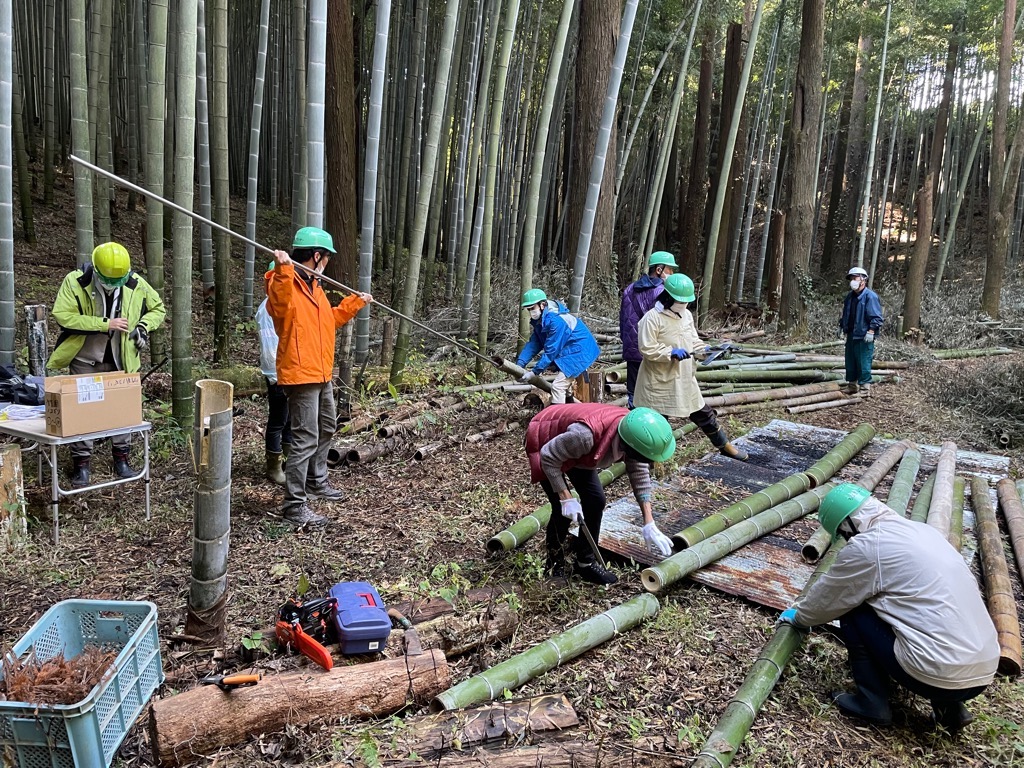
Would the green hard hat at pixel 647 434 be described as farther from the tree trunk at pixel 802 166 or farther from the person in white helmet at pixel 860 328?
the tree trunk at pixel 802 166

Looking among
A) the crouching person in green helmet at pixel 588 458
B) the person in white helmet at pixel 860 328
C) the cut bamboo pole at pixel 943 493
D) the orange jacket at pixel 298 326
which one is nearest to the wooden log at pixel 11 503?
the orange jacket at pixel 298 326

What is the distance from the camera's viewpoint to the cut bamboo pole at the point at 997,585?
2.72 metres

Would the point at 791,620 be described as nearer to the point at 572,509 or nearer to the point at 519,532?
the point at 572,509

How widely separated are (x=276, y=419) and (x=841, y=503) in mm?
3249

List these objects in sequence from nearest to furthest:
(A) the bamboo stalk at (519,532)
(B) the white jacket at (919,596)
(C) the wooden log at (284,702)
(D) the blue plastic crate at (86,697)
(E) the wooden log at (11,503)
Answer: (D) the blue plastic crate at (86,697) < (C) the wooden log at (284,702) < (B) the white jacket at (919,596) < (E) the wooden log at (11,503) < (A) the bamboo stalk at (519,532)

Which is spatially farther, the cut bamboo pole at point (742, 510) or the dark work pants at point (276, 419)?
the dark work pants at point (276, 419)

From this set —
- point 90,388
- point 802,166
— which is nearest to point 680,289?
point 90,388

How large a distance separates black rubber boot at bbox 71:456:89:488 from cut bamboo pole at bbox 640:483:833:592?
313cm

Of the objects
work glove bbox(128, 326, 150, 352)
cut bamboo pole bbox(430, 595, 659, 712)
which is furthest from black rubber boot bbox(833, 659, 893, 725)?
work glove bbox(128, 326, 150, 352)

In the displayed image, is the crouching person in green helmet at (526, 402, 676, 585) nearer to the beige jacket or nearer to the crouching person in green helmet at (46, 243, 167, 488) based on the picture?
the beige jacket

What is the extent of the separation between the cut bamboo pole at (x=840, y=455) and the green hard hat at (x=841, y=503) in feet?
6.79

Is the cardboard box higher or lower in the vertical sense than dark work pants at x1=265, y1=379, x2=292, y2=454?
higher

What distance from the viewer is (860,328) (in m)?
7.08

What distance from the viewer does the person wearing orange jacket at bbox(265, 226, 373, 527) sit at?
11.9 feet
